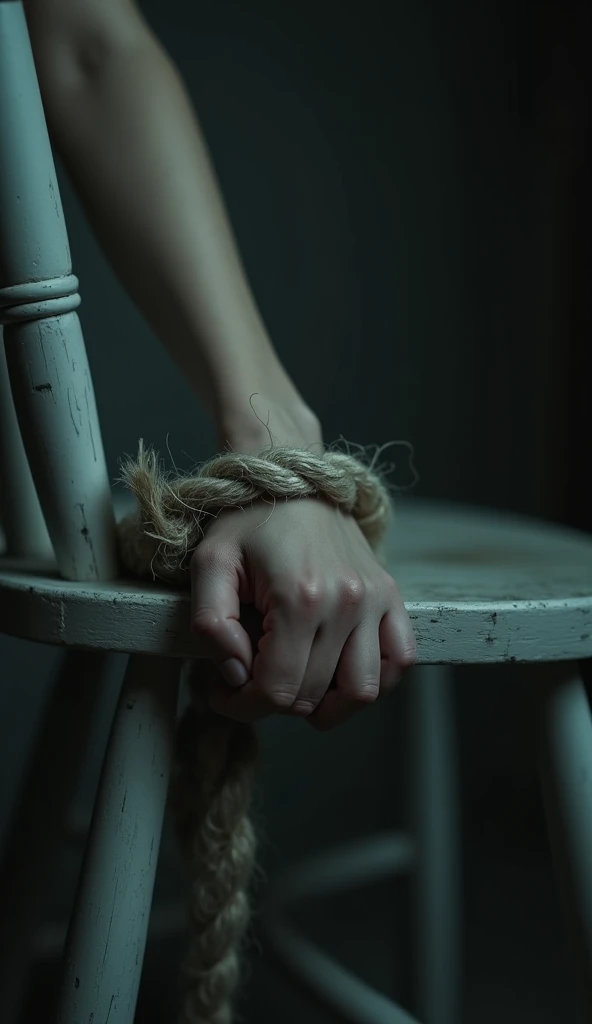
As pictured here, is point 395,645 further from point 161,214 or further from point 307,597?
point 161,214

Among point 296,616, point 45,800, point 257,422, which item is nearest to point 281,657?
point 296,616

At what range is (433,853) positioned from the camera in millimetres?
776

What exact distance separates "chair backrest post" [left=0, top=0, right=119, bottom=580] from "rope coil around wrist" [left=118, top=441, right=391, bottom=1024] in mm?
19

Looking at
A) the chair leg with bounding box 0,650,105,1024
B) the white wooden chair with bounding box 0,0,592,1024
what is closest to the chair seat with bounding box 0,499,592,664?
the white wooden chair with bounding box 0,0,592,1024

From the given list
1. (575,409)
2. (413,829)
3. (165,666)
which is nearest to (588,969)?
(165,666)

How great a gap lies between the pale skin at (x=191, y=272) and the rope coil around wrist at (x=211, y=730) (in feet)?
0.04

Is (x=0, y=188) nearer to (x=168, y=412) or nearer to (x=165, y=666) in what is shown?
(x=165, y=666)

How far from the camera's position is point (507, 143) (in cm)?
108

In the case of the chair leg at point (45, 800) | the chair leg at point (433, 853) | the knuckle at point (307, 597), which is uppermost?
the knuckle at point (307, 597)

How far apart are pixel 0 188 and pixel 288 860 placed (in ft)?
2.87

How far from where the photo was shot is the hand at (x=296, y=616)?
1.12 ft

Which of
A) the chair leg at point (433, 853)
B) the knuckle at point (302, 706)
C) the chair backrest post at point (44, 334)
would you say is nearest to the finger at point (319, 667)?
the knuckle at point (302, 706)

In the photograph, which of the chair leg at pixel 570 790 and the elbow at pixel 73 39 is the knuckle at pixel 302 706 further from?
the elbow at pixel 73 39

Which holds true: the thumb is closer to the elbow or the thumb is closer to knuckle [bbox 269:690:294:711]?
knuckle [bbox 269:690:294:711]
